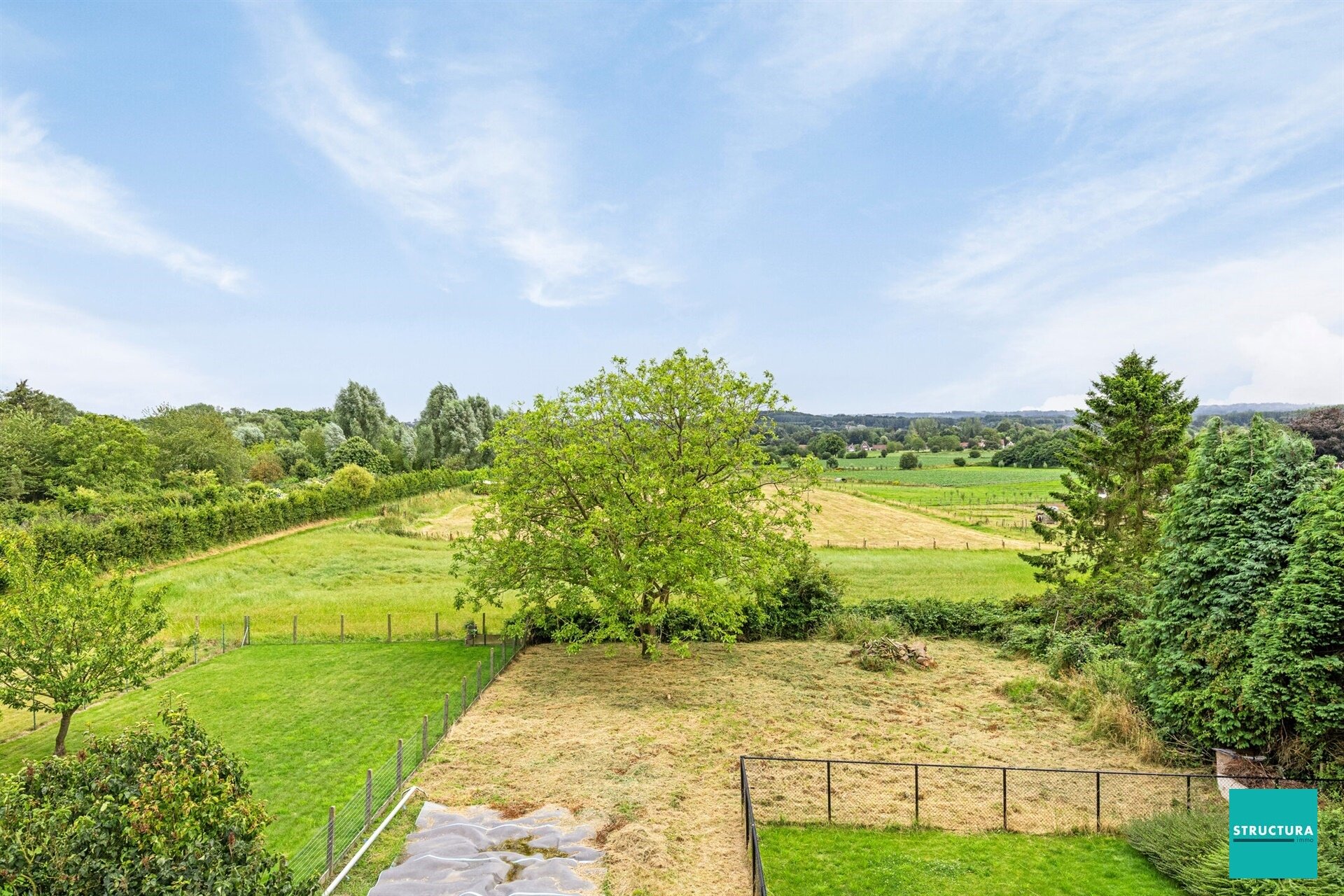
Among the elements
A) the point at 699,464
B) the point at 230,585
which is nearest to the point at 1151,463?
the point at 699,464

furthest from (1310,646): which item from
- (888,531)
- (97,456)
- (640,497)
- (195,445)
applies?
(195,445)

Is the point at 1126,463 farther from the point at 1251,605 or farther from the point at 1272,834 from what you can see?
the point at 1272,834

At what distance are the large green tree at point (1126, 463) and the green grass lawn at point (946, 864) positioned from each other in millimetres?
16733

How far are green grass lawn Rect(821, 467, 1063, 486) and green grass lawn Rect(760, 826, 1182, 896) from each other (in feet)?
236

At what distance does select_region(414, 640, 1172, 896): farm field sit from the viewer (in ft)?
39.1

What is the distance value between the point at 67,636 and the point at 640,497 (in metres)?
13.0

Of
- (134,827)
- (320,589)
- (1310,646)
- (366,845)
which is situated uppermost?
(134,827)

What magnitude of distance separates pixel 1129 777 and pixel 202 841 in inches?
624

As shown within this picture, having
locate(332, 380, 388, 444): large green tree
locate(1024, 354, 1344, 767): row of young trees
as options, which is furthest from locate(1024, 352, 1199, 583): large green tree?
locate(332, 380, 388, 444): large green tree

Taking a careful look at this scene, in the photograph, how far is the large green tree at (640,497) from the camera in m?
19.9

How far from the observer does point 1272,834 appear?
10.0 metres

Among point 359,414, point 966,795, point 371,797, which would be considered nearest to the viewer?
point 371,797

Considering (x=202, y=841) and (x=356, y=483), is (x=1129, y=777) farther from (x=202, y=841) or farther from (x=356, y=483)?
(x=356, y=483)

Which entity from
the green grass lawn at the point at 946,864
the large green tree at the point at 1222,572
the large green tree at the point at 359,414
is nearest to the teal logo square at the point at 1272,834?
the green grass lawn at the point at 946,864
